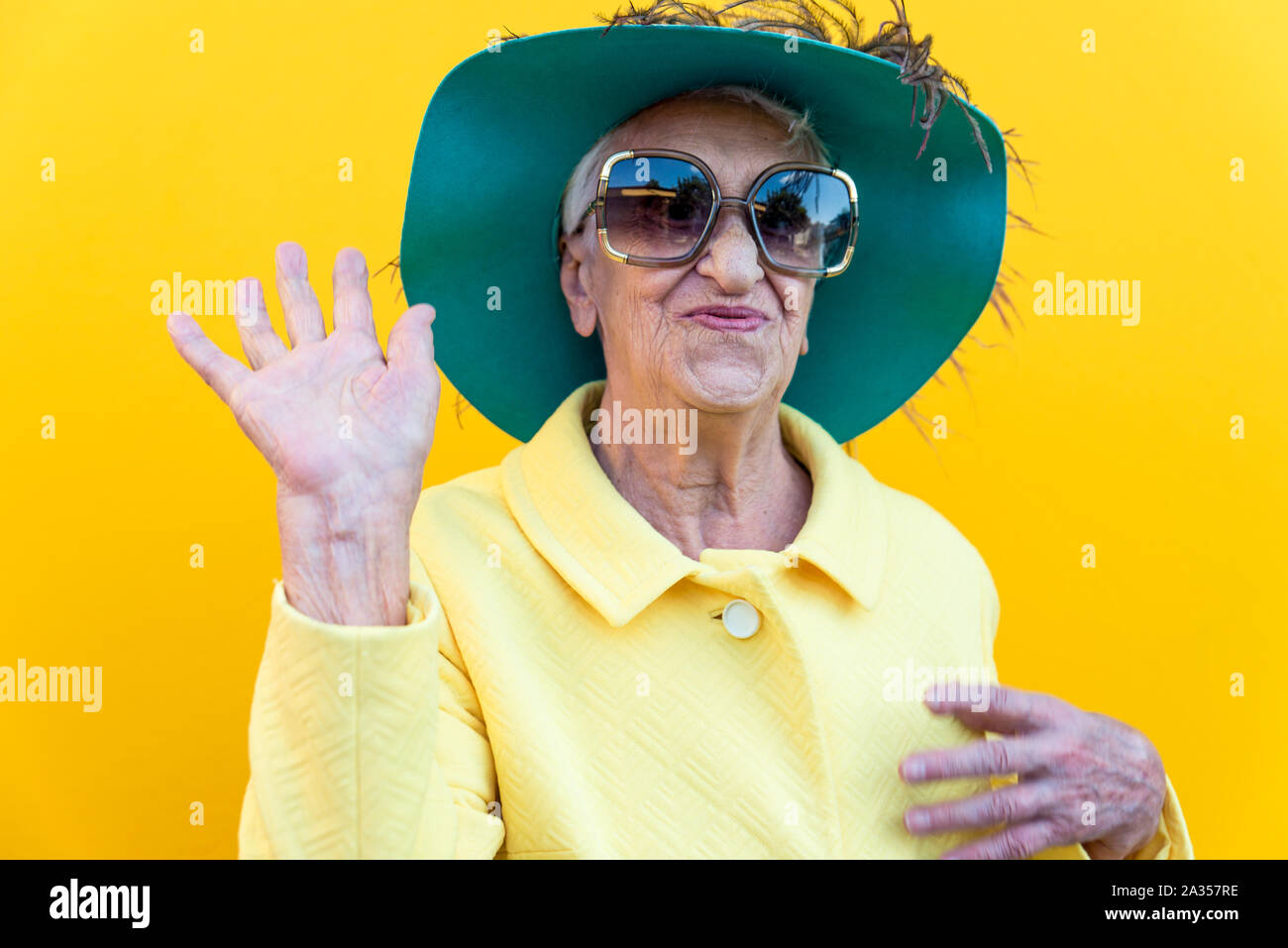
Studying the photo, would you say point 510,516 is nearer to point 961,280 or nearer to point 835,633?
point 835,633

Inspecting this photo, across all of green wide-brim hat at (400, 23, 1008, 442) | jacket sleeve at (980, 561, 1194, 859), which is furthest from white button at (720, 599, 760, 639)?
green wide-brim hat at (400, 23, 1008, 442)

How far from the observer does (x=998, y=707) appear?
6.33 feet

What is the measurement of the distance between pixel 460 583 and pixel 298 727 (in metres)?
0.47

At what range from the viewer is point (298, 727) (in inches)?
60.1

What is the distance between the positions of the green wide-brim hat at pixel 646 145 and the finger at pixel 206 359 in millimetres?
668

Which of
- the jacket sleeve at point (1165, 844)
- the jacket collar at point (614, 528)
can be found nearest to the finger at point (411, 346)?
the jacket collar at point (614, 528)

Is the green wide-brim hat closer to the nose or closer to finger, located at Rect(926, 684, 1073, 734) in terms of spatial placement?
the nose

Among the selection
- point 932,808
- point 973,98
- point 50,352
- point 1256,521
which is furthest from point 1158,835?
point 50,352

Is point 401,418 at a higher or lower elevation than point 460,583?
higher

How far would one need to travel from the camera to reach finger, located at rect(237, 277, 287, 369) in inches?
66.6

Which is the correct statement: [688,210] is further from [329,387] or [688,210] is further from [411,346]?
[329,387]

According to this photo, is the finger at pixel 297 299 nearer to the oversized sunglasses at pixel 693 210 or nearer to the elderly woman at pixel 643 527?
the elderly woman at pixel 643 527

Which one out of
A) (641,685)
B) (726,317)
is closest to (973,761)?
(641,685)

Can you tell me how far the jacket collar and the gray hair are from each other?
37 centimetres
